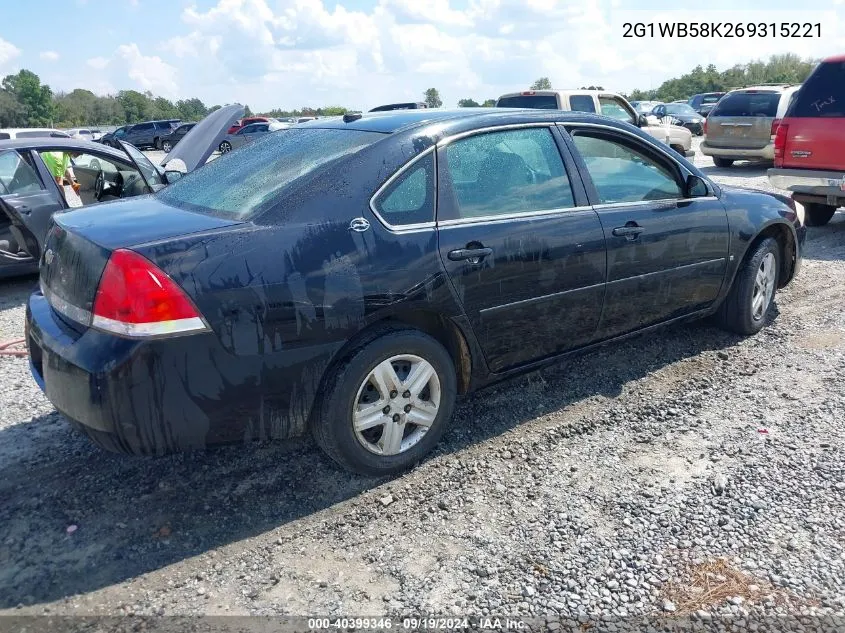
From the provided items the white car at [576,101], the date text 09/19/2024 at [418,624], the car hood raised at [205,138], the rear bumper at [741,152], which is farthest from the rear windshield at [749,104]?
the date text 09/19/2024 at [418,624]

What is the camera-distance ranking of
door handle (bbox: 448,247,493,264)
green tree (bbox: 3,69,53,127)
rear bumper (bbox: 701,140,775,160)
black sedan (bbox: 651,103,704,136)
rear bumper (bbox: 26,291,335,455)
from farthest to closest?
1. green tree (bbox: 3,69,53,127)
2. black sedan (bbox: 651,103,704,136)
3. rear bumper (bbox: 701,140,775,160)
4. door handle (bbox: 448,247,493,264)
5. rear bumper (bbox: 26,291,335,455)

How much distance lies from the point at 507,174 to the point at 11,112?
92.5 metres

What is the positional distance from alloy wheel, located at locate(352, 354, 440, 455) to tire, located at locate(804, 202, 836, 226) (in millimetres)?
7760

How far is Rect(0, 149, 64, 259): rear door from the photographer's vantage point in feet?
21.6

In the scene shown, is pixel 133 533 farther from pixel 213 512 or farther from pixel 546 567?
pixel 546 567

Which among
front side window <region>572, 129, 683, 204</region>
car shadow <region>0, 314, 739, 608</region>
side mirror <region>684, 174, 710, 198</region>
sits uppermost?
front side window <region>572, 129, 683, 204</region>

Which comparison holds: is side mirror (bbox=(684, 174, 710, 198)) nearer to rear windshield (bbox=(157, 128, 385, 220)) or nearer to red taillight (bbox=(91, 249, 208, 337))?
rear windshield (bbox=(157, 128, 385, 220))

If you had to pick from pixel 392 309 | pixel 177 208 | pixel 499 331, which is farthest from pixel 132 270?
pixel 499 331

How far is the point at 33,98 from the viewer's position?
86938mm

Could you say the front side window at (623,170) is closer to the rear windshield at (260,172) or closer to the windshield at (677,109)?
the rear windshield at (260,172)

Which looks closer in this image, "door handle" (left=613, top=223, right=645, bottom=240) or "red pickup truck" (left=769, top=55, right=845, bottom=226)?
"door handle" (left=613, top=223, right=645, bottom=240)

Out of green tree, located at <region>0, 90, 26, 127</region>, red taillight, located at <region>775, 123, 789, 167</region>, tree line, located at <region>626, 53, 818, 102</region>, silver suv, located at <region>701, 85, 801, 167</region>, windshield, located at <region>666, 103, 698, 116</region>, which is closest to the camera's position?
red taillight, located at <region>775, 123, 789, 167</region>

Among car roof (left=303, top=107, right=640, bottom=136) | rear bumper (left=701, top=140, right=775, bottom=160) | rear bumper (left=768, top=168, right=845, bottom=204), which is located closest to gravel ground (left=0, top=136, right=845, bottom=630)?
car roof (left=303, top=107, right=640, bottom=136)

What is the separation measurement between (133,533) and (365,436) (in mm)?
1056
